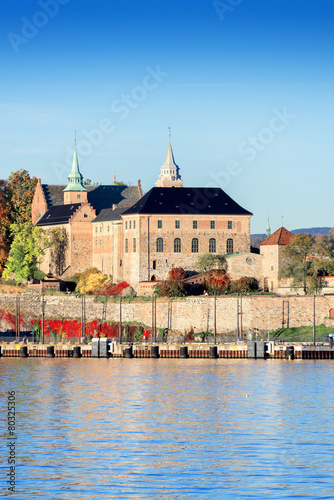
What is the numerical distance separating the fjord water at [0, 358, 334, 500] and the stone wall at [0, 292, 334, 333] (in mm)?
18315

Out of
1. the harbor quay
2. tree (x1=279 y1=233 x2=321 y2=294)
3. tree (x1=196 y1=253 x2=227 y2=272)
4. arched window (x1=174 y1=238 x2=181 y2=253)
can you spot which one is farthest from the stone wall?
arched window (x1=174 y1=238 x2=181 y2=253)

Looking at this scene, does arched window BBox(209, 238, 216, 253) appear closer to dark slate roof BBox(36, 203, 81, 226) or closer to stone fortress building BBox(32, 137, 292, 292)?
stone fortress building BBox(32, 137, 292, 292)

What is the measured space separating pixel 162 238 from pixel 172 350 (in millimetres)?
22796

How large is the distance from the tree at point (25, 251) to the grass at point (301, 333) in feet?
116

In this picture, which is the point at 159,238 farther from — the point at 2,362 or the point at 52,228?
the point at 2,362

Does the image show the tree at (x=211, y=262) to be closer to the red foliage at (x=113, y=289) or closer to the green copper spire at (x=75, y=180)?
the red foliage at (x=113, y=289)

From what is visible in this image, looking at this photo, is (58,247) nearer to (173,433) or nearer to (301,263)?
(301,263)

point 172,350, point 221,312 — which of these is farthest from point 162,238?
point 172,350

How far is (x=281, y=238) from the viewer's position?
10725 centimetres

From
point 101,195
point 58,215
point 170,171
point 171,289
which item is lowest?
point 171,289

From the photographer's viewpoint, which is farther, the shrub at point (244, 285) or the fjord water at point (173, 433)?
the shrub at point (244, 285)

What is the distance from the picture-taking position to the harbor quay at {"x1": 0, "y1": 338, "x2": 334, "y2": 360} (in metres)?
90.2

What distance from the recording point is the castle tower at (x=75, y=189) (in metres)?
140

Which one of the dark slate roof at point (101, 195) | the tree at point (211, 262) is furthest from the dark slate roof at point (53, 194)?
the tree at point (211, 262)
